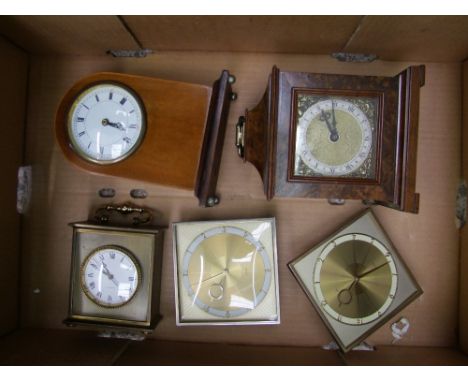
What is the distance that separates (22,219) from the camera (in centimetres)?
163

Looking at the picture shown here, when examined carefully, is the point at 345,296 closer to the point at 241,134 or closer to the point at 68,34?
the point at 241,134

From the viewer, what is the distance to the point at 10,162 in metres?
1.53

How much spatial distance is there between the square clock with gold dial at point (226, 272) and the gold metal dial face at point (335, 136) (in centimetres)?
36

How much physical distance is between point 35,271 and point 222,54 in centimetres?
113

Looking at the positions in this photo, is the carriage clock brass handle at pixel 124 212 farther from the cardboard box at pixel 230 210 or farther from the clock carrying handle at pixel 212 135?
the clock carrying handle at pixel 212 135

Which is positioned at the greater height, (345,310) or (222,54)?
(222,54)

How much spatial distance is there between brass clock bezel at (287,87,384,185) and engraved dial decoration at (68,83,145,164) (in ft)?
1.65

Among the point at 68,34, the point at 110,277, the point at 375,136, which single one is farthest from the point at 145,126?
the point at 375,136

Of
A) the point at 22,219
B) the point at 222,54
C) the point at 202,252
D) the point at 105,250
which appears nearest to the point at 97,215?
the point at 105,250

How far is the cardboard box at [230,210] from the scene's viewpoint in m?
1.51

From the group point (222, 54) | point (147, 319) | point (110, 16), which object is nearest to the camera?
point (110, 16)

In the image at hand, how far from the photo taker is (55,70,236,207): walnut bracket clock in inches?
51.9

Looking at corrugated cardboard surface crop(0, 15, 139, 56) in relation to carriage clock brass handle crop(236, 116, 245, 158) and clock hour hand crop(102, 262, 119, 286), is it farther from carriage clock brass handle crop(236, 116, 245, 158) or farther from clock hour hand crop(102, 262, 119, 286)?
clock hour hand crop(102, 262, 119, 286)

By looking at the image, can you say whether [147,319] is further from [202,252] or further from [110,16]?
[110,16]
